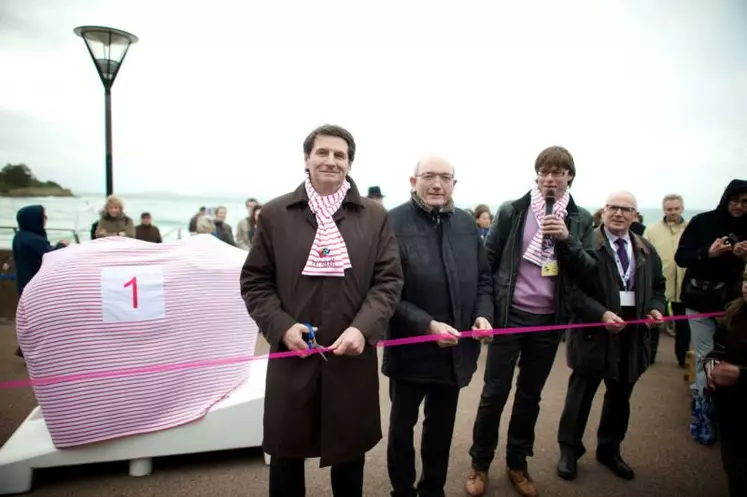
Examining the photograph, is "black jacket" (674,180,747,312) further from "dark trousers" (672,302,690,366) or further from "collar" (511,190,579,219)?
"dark trousers" (672,302,690,366)

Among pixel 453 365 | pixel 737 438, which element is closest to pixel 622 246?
pixel 737 438

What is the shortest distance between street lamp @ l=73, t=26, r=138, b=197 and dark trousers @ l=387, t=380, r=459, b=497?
5468mm

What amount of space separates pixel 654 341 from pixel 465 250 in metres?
2.11

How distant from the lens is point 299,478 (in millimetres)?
2094

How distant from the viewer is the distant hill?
26.4ft

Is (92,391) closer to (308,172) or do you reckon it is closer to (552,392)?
(308,172)

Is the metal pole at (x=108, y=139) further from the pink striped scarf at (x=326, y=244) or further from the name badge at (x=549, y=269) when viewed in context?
the name badge at (x=549, y=269)

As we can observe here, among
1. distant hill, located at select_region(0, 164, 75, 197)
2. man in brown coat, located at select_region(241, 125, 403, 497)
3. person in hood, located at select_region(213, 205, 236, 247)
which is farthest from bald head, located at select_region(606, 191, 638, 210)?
distant hill, located at select_region(0, 164, 75, 197)

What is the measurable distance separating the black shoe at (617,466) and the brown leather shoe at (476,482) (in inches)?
39.1

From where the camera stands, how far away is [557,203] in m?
2.76

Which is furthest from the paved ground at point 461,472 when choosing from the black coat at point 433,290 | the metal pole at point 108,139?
the metal pole at point 108,139

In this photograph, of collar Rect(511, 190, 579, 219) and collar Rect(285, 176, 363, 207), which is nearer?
collar Rect(285, 176, 363, 207)

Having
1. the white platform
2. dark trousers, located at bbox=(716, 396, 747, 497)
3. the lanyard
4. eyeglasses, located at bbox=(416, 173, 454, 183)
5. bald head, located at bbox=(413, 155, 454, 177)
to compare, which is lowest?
the white platform

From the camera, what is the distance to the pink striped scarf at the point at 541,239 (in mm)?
2711
